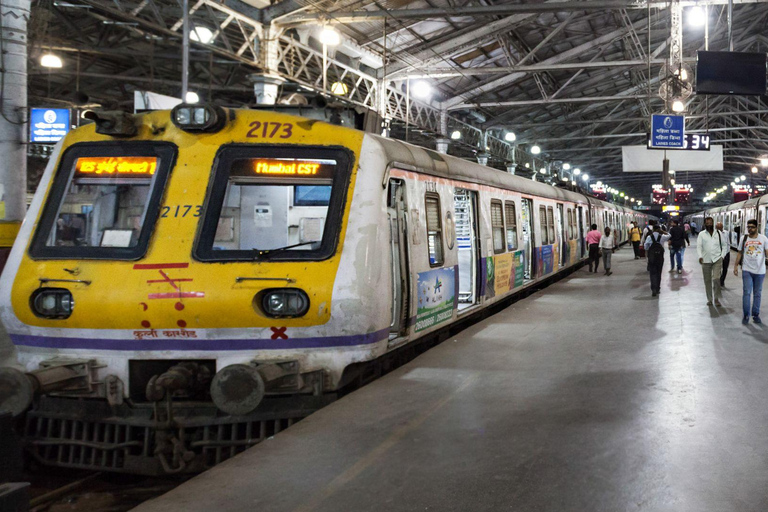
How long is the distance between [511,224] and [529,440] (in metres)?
7.51

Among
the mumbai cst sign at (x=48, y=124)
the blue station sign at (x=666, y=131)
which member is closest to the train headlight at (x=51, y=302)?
the mumbai cst sign at (x=48, y=124)

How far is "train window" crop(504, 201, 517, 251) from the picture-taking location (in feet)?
38.0

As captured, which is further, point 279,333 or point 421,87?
point 421,87

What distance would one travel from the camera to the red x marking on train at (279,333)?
530 cm

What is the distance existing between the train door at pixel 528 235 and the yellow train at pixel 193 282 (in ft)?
24.6

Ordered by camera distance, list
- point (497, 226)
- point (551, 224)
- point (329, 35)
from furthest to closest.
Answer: point (551, 224) → point (329, 35) → point (497, 226)

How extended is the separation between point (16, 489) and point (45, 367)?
8.19ft

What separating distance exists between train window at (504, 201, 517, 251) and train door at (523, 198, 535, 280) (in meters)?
1.13

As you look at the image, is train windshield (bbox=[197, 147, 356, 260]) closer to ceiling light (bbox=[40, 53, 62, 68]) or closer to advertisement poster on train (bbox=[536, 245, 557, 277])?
advertisement poster on train (bbox=[536, 245, 557, 277])

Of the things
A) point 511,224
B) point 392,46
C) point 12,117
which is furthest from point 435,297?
point 392,46

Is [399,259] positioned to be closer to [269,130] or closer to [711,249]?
[269,130]

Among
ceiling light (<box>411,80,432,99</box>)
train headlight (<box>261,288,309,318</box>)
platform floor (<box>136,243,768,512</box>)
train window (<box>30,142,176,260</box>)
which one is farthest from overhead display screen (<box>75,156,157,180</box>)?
ceiling light (<box>411,80,432,99</box>)

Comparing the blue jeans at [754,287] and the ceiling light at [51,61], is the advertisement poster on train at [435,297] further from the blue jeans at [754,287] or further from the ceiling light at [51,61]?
the ceiling light at [51,61]

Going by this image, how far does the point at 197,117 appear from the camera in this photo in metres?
5.73
